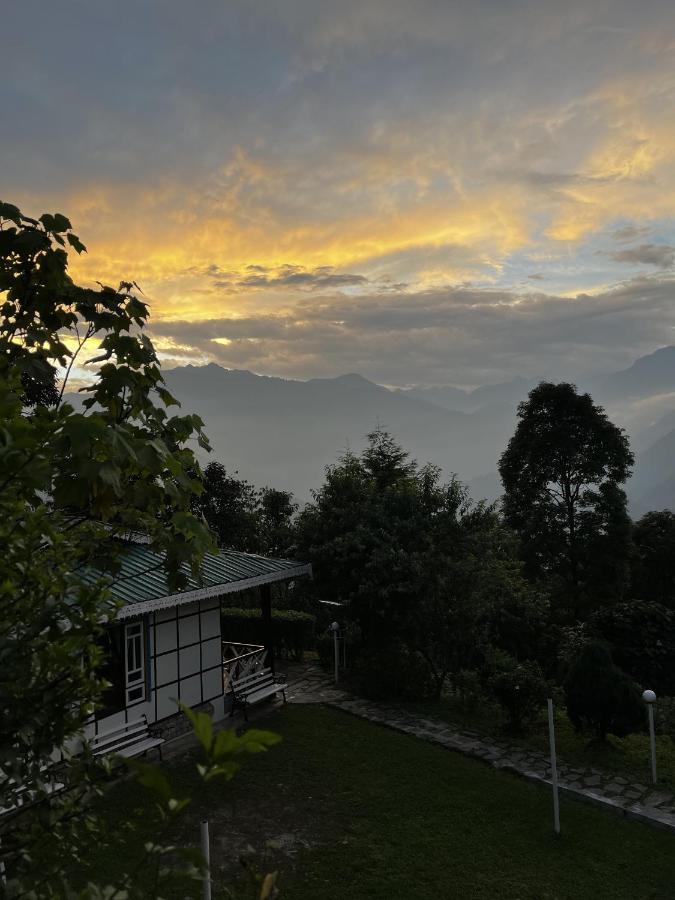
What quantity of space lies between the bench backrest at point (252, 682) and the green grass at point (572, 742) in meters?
3.20

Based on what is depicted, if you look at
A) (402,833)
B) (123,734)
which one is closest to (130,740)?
(123,734)

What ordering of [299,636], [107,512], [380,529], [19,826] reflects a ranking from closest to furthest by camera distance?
[19,826] < [107,512] < [380,529] < [299,636]

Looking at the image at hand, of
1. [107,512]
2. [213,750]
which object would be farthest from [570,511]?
[213,750]

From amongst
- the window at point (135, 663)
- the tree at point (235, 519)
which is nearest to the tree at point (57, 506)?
the window at point (135, 663)

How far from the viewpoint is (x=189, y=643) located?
12.8m

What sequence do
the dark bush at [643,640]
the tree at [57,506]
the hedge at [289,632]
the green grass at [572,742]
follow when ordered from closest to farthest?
the tree at [57,506]
the green grass at [572,742]
the dark bush at [643,640]
the hedge at [289,632]

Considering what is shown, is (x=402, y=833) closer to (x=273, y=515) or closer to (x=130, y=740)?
(x=130, y=740)

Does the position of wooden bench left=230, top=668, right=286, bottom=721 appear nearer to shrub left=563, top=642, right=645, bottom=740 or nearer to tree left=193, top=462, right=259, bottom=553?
shrub left=563, top=642, right=645, bottom=740

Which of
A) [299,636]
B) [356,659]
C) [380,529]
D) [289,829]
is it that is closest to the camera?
[289,829]

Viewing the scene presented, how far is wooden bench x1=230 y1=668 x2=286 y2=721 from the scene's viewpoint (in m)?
13.3

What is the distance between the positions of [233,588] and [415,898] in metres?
6.62

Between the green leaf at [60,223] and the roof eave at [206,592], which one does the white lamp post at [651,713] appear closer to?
the roof eave at [206,592]

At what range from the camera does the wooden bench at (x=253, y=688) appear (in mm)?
13305

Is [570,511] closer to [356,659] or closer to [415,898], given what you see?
[356,659]
